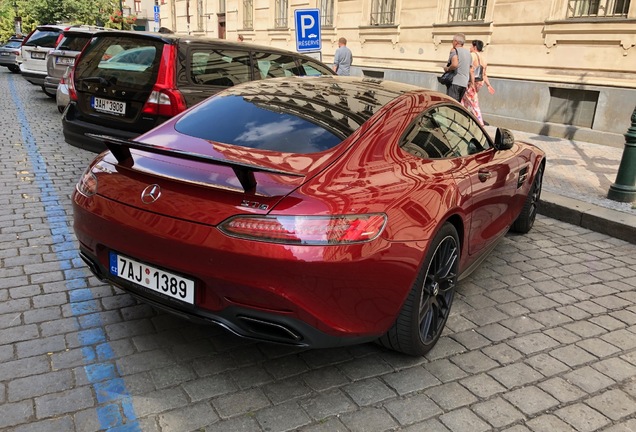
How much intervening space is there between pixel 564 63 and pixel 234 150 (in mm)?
9788

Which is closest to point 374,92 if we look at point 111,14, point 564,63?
point 564,63

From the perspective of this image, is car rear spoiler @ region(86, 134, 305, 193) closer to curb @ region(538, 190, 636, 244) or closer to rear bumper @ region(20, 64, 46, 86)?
curb @ region(538, 190, 636, 244)

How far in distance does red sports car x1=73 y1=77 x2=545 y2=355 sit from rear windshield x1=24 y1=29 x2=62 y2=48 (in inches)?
548

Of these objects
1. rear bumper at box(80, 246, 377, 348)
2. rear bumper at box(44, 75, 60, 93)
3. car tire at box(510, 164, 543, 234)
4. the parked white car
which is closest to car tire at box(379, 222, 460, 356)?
rear bumper at box(80, 246, 377, 348)

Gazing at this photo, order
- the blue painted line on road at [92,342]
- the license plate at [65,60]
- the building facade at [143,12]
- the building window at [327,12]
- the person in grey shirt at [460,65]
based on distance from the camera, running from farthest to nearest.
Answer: the building facade at [143,12] → the building window at [327,12] → the license plate at [65,60] → the person in grey shirt at [460,65] → the blue painted line on road at [92,342]

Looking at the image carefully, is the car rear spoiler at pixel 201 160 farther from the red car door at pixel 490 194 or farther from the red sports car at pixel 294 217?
the red car door at pixel 490 194

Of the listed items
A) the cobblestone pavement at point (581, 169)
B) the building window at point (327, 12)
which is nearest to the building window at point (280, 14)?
the building window at point (327, 12)

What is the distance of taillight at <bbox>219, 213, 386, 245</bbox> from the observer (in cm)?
237

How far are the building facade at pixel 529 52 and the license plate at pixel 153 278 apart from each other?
31.7ft

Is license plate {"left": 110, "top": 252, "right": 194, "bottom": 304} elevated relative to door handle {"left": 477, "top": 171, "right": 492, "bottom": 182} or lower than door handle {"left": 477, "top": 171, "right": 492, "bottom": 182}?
lower

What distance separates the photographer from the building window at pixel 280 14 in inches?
835

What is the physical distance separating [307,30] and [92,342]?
7.32m

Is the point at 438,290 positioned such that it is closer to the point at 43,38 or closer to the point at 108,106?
the point at 108,106

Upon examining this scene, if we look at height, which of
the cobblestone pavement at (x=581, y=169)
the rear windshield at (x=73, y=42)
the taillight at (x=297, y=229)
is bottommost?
the cobblestone pavement at (x=581, y=169)
